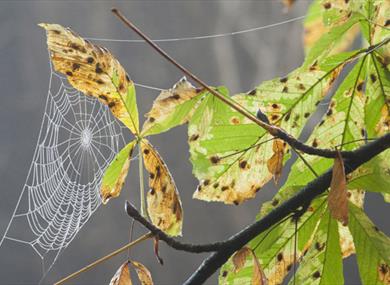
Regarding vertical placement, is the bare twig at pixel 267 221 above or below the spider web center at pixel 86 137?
below

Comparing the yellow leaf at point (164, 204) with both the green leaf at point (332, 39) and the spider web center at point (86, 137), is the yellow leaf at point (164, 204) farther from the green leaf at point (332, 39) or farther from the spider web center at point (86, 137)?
the spider web center at point (86, 137)

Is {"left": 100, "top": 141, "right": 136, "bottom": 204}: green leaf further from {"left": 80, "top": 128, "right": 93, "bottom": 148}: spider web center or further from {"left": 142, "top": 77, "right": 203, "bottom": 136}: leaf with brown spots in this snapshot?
{"left": 80, "top": 128, "right": 93, "bottom": 148}: spider web center

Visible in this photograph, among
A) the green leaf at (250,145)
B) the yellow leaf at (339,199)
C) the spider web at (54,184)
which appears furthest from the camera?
the spider web at (54,184)

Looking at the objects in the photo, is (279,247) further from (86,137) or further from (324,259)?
(86,137)

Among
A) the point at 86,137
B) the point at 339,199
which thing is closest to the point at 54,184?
the point at 86,137

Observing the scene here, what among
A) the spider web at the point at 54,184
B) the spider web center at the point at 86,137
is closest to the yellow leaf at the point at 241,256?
the spider web at the point at 54,184

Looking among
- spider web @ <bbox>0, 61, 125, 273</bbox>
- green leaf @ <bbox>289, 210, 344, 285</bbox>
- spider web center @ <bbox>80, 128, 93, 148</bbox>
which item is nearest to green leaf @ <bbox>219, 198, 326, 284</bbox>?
green leaf @ <bbox>289, 210, 344, 285</bbox>
